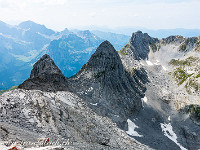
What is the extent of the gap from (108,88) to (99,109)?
1922cm

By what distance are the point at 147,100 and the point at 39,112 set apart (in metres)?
87.3

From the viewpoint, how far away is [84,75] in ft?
285

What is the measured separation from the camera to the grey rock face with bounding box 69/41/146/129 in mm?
73000

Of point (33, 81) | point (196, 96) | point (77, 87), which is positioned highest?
point (33, 81)

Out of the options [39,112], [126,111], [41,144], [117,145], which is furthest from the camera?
[126,111]

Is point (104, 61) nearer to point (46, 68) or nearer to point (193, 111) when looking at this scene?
point (46, 68)

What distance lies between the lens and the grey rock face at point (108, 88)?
7300 centimetres

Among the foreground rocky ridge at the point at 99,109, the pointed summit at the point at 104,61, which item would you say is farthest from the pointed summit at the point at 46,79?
the pointed summit at the point at 104,61

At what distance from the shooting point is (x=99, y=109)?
2692 inches

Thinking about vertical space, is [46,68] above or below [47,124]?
above

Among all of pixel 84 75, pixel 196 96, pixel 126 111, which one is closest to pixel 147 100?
pixel 126 111

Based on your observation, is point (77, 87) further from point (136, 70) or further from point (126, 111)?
point (136, 70)

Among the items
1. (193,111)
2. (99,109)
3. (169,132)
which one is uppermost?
(99,109)

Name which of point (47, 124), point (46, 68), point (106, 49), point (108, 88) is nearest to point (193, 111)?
point (108, 88)
